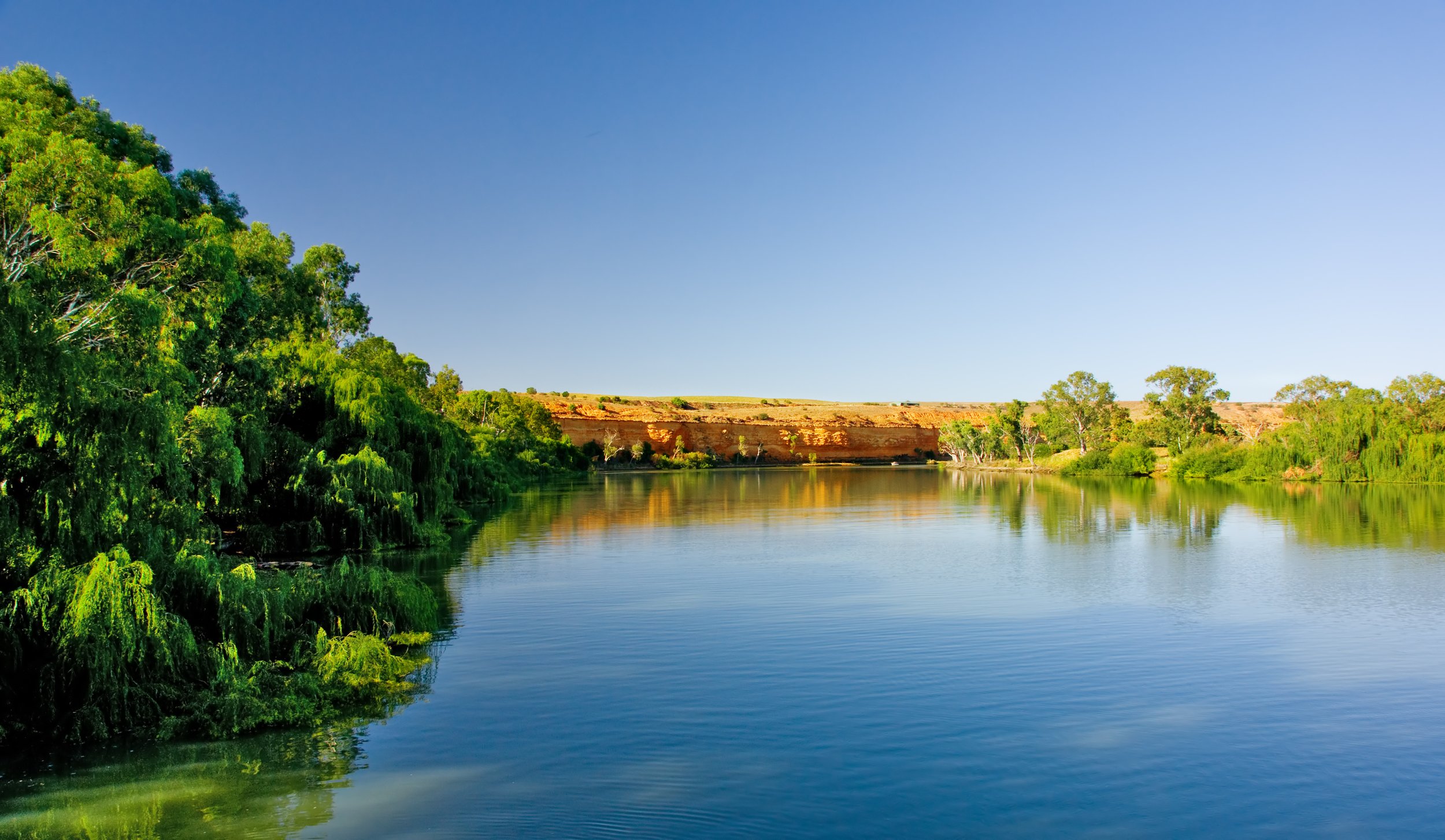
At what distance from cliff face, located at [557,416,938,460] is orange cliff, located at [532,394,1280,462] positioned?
93mm

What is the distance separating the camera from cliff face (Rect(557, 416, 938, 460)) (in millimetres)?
109125

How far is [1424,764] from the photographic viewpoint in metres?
8.82

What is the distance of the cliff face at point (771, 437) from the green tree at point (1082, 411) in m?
38.7

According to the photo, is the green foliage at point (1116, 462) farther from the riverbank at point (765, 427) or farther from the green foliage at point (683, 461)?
the green foliage at point (683, 461)

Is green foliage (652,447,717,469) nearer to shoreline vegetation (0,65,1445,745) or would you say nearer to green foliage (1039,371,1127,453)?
green foliage (1039,371,1127,453)

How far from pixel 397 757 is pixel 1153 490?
176ft

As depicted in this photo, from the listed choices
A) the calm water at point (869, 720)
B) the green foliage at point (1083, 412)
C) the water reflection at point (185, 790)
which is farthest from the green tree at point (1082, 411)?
the water reflection at point (185, 790)

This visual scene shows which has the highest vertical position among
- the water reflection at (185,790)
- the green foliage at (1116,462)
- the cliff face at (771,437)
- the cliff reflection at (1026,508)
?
the cliff face at (771,437)

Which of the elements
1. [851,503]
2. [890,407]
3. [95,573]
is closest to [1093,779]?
[95,573]

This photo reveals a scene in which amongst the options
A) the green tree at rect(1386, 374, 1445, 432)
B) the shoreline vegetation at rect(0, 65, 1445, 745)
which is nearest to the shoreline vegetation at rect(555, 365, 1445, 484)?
the green tree at rect(1386, 374, 1445, 432)

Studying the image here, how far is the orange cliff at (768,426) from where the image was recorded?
112m

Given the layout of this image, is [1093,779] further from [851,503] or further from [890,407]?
[890,407]

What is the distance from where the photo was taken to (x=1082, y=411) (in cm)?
8706

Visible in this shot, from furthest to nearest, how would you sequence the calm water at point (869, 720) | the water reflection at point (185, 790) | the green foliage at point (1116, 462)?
the green foliage at point (1116, 462) < the calm water at point (869, 720) < the water reflection at point (185, 790)
